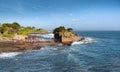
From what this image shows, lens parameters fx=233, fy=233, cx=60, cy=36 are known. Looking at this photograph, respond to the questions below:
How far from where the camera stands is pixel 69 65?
38.3 meters

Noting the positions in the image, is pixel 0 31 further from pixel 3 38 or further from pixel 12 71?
pixel 12 71

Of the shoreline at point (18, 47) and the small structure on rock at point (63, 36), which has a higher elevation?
the small structure on rock at point (63, 36)

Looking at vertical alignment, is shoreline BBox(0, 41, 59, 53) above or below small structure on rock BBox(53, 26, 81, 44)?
below

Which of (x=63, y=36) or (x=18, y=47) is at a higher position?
(x=63, y=36)

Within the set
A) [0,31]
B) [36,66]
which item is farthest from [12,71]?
[0,31]

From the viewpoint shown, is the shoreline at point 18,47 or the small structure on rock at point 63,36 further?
the small structure on rock at point 63,36

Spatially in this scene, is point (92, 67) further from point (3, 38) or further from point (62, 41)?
point (3, 38)

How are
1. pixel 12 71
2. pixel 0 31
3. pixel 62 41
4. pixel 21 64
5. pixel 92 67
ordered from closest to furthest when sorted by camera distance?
pixel 12 71 < pixel 92 67 < pixel 21 64 < pixel 62 41 < pixel 0 31

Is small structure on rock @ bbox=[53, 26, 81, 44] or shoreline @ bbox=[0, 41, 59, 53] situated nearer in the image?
shoreline @ bbox=[0, 41, 59, 53]

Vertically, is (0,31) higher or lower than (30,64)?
higher

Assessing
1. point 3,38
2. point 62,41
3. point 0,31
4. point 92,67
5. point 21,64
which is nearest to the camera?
Result: point 92,67

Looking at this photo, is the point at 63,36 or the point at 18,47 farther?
the point at 63,36

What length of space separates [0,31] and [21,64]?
223 ft

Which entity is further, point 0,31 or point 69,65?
point 0,31
